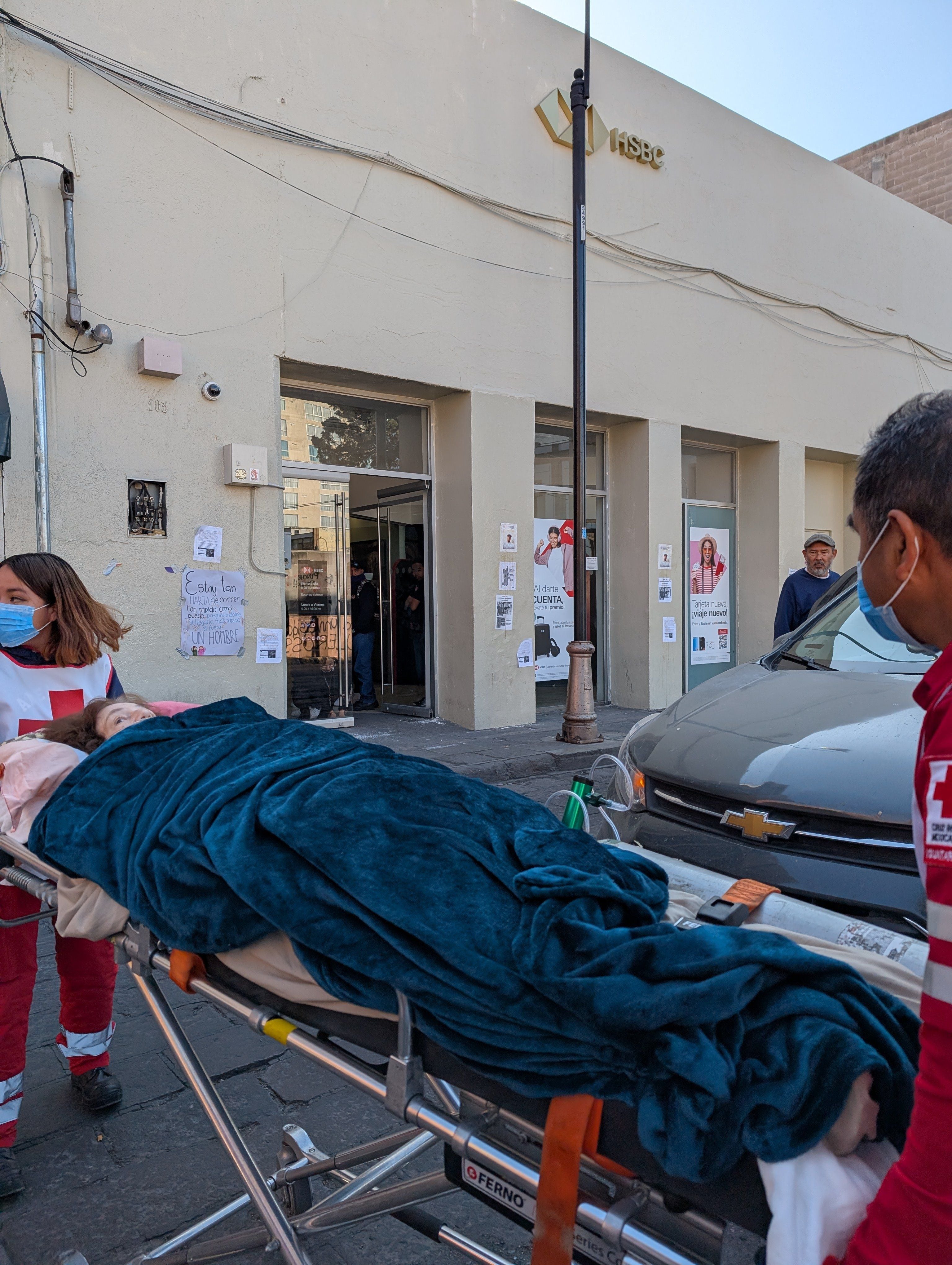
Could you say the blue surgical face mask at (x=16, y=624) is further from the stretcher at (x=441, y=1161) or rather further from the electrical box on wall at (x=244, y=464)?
the electrical box on wall at (x=244, y=464)

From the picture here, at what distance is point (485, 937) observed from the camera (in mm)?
1435

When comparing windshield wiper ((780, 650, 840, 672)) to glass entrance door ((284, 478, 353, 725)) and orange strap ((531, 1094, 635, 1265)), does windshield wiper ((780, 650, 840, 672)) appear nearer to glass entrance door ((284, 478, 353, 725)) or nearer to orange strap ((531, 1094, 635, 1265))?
orange strap ((531, 1094, 635, 1265))

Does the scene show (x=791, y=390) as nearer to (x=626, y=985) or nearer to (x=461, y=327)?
(x=461, y=327)

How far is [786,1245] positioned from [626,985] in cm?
34

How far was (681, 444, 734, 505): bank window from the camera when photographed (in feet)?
38.9

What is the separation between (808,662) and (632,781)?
3.11ft

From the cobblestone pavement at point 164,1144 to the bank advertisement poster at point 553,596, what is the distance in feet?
22.3

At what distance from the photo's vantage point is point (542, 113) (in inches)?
368

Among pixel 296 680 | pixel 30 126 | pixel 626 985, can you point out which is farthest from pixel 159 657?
pixel 626 985

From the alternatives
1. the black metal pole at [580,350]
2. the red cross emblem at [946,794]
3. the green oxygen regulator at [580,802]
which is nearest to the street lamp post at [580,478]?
the black metal pole at [580,350]

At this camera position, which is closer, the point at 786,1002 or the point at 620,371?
the point at 786,1002

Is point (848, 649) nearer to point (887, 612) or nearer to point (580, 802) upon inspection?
point (580, 802)

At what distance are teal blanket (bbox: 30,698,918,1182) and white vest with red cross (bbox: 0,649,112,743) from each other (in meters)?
0.89

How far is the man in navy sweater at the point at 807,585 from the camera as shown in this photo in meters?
7.04
